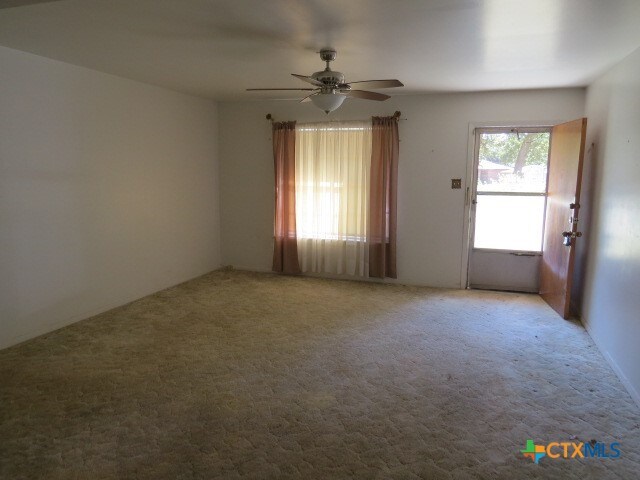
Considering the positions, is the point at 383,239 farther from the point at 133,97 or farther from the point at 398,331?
the point at 133,97

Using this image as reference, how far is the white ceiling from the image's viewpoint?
7.86ft

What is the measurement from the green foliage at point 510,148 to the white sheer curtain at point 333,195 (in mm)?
1388

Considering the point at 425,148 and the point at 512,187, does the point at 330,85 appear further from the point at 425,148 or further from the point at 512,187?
the point at 512,187

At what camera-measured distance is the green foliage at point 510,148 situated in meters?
4.91

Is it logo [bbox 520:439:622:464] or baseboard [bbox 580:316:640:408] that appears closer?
logo [bbox 520:439:622:464]

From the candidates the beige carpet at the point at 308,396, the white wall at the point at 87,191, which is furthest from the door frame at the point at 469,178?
the white wall at the point at 87,191

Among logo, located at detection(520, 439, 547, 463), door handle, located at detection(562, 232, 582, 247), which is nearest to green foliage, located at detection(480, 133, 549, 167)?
door handle, located at detection(562, 232, 582, 247)

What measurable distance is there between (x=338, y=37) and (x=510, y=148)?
3.00 meters

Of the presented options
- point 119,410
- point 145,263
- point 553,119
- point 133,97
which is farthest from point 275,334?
point 553,119

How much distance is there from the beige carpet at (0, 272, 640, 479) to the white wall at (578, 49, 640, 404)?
8.6 inches

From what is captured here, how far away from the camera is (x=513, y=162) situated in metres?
5.03

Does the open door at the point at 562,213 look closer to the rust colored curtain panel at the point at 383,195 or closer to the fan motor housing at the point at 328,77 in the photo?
the rust colored curtain panel at the point at 383,195

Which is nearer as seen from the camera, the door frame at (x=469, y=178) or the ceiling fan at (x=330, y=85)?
the ceiling fan at (x=330, y=85)

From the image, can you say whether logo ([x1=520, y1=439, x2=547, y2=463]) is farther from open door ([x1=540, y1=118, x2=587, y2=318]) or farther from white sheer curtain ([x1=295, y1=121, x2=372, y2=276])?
white sheer curtain ([x1=295, y1=121, x2=372, y2=276])
